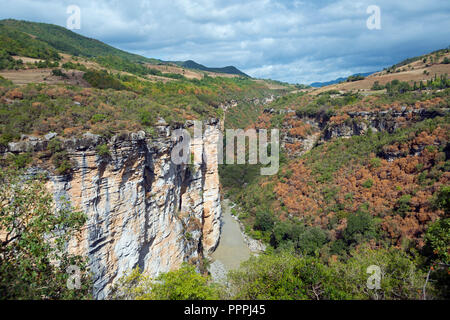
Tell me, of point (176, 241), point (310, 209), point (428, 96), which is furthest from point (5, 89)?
point (428, 96)

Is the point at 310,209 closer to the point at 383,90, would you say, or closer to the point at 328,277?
the point at 328,277

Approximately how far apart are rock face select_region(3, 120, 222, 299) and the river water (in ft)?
13.6

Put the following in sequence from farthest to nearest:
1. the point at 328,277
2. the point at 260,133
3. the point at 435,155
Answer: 1. the point at 260,133
2. the point at 435,155
3. the point at 328,277

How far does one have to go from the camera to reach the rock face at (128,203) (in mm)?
10414

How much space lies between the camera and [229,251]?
26453mm

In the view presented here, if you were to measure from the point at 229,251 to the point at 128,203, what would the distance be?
54.8 feet

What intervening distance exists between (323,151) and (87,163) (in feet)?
105

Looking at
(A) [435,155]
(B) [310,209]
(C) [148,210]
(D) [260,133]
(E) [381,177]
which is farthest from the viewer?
(D) [260,133]

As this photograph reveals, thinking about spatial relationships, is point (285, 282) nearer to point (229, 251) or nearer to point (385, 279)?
point (385, 279)

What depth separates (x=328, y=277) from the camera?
9523mm

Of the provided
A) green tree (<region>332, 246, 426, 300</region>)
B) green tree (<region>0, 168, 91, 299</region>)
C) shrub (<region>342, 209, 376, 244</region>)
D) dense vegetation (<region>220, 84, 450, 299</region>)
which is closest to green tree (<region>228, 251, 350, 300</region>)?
dense vegetation (<region>220, 84, 450, 299</region>)

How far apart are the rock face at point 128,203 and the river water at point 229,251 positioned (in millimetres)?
4151

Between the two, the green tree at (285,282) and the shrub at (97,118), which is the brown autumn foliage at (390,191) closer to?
the green tree at (285,282)

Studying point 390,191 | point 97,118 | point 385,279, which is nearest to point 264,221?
point 390,191
